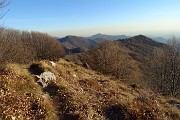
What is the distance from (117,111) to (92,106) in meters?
1.35

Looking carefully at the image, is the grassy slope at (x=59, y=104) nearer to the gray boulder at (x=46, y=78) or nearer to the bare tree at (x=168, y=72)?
the gray boulder at (x=46, y=78)

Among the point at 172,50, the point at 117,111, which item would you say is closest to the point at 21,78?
the point at 117,111

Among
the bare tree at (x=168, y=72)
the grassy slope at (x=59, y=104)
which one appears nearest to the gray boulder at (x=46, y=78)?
the grassy slope at (x=59, y=104)

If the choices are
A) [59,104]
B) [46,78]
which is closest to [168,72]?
[46,78]

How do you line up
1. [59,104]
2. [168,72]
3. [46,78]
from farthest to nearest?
[168,72] < [46,78] < [59,104]

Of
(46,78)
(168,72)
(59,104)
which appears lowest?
(168,72)

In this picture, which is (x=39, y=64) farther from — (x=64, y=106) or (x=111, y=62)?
(x=111, y=62)

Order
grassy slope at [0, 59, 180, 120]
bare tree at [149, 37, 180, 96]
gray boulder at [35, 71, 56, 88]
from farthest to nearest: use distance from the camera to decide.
A: bare tree at [149, 37, 180, 96], gray boulder at [35, 71, 56, 88], grassy slope at [0, 59, 180, 120]

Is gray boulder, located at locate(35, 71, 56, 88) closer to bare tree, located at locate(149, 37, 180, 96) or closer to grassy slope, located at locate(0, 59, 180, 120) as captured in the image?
grassy slope, located at locate(0, 59, 180, 120)

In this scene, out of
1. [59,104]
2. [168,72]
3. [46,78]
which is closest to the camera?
[59,104]

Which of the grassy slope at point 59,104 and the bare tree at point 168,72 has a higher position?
the grassy slope at point 59,104

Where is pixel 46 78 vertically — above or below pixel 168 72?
above

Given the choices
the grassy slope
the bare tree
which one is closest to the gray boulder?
the grassy slope

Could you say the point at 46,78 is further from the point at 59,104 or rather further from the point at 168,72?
the point at 168,72
